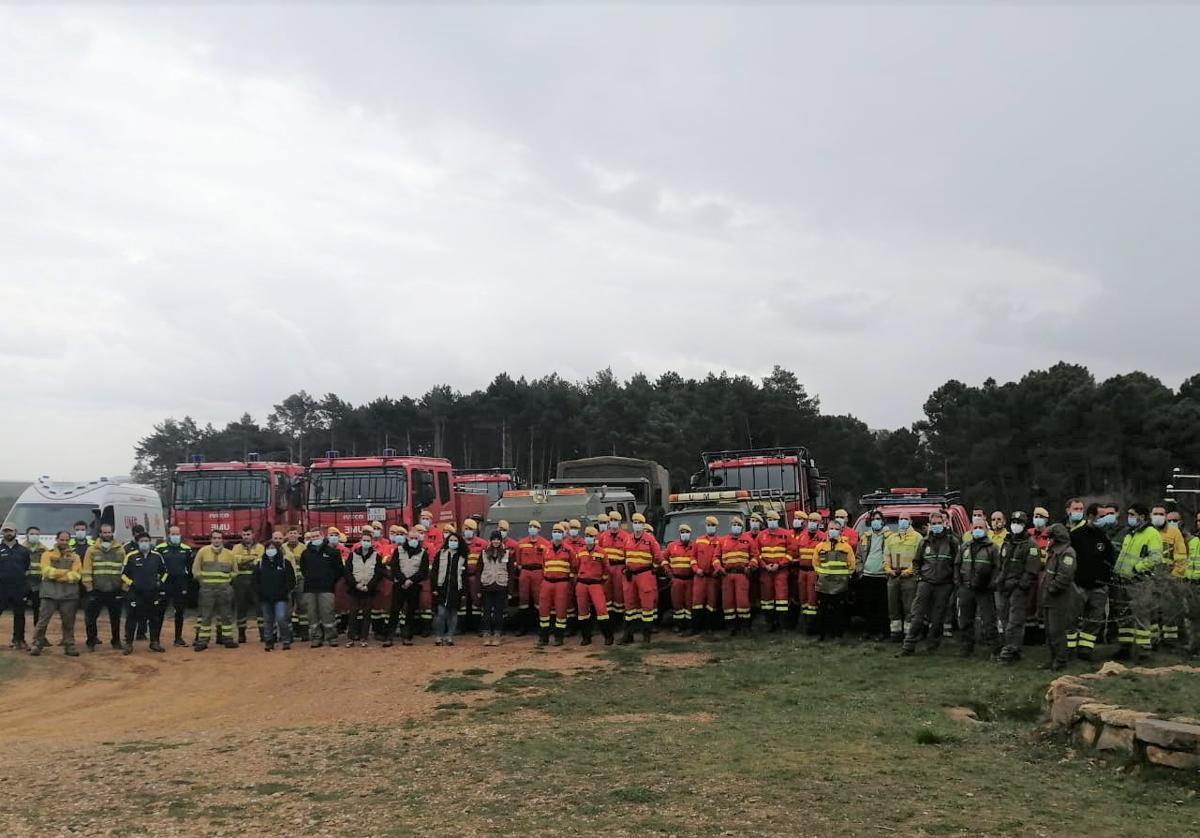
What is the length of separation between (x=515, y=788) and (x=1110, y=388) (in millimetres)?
47738

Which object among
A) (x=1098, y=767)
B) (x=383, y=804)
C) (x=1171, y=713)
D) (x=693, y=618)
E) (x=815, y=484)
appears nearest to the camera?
(x=383, y=804)

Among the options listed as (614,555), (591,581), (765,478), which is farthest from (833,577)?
(765,478)

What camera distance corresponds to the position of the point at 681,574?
16141 millimetres

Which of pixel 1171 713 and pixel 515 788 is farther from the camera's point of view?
pixel 1171 713

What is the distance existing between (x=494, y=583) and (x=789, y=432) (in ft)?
184

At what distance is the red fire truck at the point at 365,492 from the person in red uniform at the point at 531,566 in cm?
525

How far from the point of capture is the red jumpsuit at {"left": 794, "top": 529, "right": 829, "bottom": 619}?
1545 centimetres

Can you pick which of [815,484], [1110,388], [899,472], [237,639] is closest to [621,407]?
[899,472]

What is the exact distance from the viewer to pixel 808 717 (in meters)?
9.41

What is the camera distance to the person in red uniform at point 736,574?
15680 millimetres

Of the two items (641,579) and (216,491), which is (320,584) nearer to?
(641,579)

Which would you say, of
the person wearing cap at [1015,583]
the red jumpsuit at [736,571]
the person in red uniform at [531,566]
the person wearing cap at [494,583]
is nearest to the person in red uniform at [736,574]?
the red jumpsuit at [736,571]

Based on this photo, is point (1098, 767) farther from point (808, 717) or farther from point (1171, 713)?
point (808, 717)

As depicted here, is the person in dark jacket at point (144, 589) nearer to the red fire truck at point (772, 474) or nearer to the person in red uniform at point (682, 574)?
the person in red uniform at point (682, 574)
